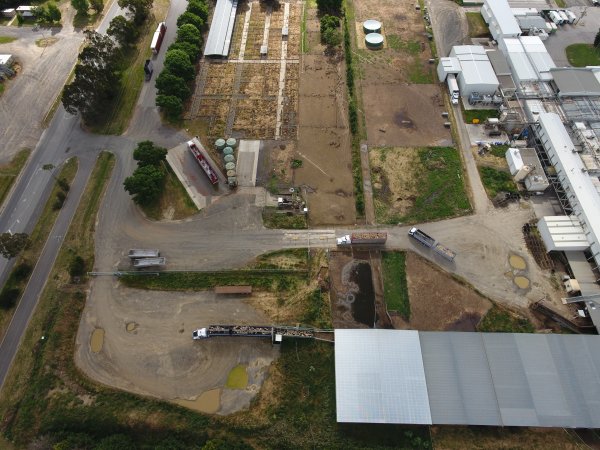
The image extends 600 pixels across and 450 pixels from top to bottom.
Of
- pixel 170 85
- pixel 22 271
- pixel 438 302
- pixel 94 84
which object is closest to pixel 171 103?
pixel 170 85

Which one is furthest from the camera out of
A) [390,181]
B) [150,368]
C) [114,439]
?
[390,181]

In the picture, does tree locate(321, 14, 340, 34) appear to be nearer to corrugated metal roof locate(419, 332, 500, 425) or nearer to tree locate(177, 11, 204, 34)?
tree locate(177, 11, 204, 34)

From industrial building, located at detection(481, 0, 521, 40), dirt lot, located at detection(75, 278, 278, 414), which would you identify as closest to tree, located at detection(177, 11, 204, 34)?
dirt lot, located at detection(75, 278, 278, 414)

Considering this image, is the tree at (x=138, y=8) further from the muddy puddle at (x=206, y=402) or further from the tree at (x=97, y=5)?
the muddy puddle at (x=206, y=402)

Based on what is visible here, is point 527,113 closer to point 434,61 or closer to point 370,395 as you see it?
point 434,61

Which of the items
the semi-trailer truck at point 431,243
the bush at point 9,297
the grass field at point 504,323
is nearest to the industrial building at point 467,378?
the grass field at point 504,323

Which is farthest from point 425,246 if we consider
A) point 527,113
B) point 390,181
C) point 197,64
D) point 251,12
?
point 251,12

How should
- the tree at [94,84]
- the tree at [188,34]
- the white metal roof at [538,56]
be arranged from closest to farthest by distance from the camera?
the tree at [94,84] < the white metal roof at [538,56] < the tree at [188,34]

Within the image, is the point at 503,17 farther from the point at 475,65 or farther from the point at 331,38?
the point at 331,38
